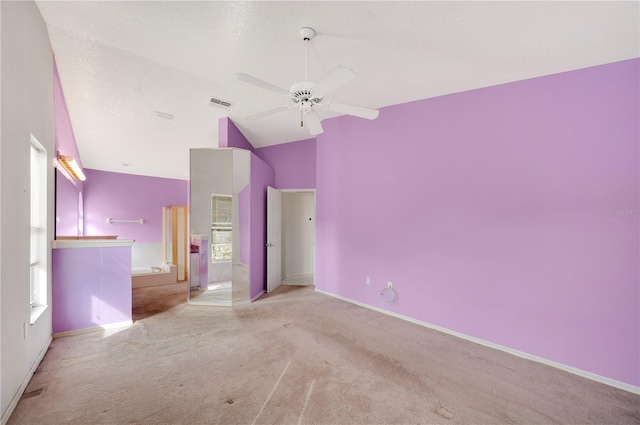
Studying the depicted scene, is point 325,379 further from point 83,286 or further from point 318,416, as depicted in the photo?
point 83,286

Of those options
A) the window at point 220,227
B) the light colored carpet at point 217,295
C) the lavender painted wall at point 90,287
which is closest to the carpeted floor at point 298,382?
the lavender painted wall at point 90,287

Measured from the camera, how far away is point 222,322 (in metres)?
3.30

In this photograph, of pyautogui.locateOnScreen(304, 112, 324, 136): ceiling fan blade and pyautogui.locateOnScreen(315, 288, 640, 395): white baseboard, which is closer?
pyautogui.locateOnScreen(315, 288, 640, 395): white baseboard

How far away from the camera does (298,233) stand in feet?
19.8

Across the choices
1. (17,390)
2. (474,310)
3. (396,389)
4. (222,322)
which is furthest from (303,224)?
(17,390)

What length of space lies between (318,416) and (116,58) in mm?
3643

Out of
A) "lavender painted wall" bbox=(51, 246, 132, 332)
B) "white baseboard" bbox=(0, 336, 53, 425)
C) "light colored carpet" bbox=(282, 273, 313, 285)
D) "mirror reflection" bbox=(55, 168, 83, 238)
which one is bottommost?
"light colored carpet" bbox=(282, 273, 313, 285)

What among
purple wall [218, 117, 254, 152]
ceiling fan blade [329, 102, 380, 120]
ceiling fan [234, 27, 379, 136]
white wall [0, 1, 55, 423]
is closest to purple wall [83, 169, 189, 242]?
purple wall [218, 117, 254, 152]

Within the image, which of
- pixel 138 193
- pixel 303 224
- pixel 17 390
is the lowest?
pixel 17 390

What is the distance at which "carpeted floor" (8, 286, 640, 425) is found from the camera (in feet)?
5.81

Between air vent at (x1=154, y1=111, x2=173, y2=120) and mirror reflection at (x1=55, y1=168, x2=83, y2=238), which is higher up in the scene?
air vent at (x1=154, y1=111, x2=173, y2=120)

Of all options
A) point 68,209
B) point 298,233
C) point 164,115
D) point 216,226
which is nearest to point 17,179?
point 216,226

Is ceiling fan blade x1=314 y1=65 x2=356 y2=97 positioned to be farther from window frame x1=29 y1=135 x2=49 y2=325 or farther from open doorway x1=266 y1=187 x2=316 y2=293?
open doorway x1=266 y1=187 x2=316 y2=293

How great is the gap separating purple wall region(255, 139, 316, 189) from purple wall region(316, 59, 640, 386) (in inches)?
54.0
